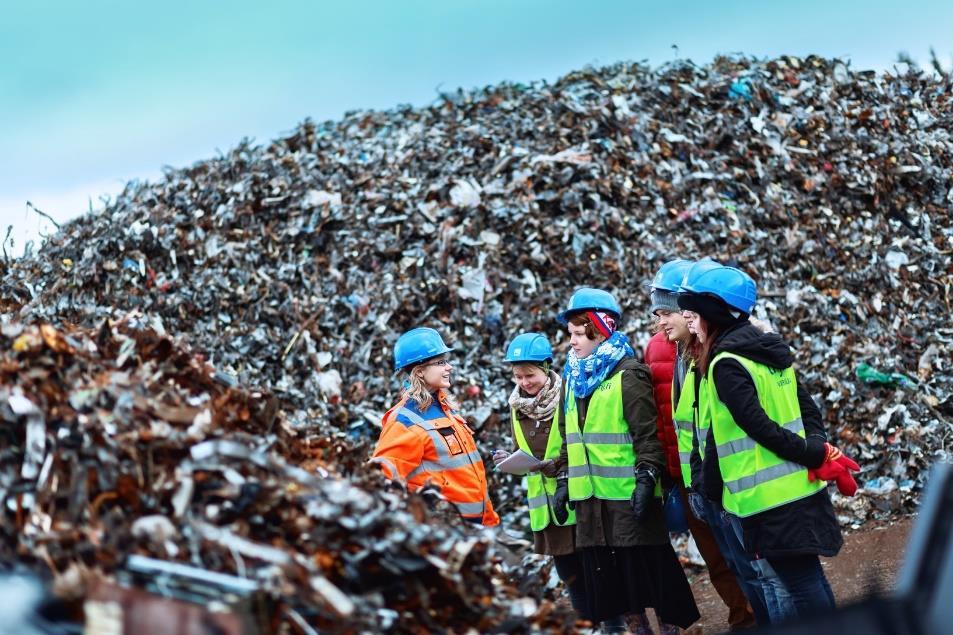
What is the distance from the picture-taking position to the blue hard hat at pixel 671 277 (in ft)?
16.6

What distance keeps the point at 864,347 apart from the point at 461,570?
7.33 m

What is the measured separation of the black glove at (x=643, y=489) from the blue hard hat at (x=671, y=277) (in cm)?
90

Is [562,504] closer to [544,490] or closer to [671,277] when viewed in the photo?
[544,490]

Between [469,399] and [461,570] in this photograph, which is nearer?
[461,570]

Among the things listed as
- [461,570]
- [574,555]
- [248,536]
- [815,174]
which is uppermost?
[815,174]

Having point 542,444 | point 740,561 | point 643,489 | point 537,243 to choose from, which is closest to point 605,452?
point 643,489

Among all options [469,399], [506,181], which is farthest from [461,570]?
[506,181]

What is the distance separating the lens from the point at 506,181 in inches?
433

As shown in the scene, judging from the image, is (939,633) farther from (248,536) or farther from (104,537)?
(104,537)

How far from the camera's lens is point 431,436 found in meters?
5.13

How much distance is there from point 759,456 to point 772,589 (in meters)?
0.61

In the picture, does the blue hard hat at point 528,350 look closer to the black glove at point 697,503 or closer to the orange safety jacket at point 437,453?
the orange safety jacket at point 437,453

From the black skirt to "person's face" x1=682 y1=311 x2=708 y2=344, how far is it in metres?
1.22

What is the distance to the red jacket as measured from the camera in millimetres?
5359
